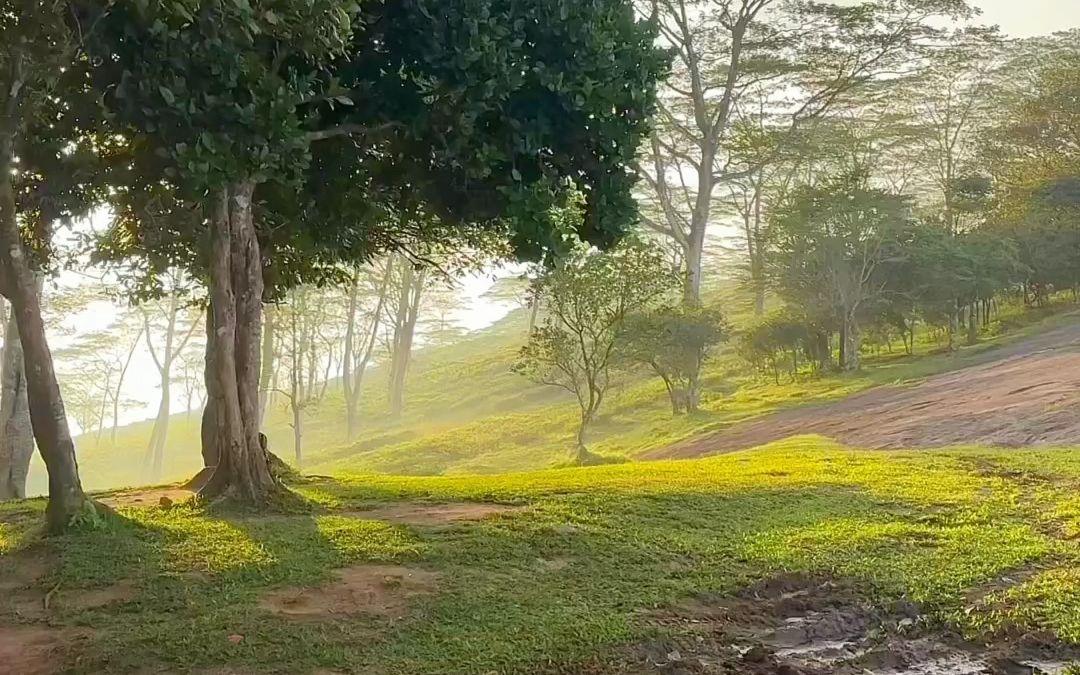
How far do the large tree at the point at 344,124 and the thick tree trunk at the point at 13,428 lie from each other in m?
3.46

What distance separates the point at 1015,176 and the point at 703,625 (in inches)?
1360

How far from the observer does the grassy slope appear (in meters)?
28.0

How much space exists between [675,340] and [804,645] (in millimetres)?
21873

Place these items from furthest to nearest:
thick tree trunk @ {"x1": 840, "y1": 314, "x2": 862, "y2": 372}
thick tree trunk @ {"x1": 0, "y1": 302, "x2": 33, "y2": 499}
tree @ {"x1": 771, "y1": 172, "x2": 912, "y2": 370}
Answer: thick tree trunk @ {"x1": 840, "y1": 314, "x2": 862, "y2": 372} → tree @ {"x1": 771, "y1": 172, "x2": 912, "y2": 370} → thick tree trunk @ {"x1": 0, "y1": 302, "x2": 33, "y2": 499}

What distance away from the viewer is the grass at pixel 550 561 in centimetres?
572

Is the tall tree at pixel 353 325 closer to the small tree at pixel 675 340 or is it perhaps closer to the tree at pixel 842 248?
the small tree at pixel 675 340

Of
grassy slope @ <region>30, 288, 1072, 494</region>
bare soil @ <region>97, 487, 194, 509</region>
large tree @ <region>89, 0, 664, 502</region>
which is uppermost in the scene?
large tree @ <region>89, 0, 664, 502</region>

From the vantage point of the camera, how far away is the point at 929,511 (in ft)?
32.1

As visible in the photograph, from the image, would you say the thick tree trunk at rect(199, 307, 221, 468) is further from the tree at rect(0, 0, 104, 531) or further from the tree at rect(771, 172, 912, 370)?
the tree at rect(771, 172, 912, 370)

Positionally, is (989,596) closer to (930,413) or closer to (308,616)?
(308,616)

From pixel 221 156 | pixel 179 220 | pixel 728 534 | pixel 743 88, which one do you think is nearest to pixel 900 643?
pixel 728 534

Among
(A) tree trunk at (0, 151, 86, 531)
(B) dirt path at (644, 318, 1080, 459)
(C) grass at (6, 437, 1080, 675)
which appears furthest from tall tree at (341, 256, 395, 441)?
(A) tree trunk at (0, 151, 86, 531)

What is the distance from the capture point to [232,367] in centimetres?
1092

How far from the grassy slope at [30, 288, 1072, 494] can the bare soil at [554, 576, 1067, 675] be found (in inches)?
691
